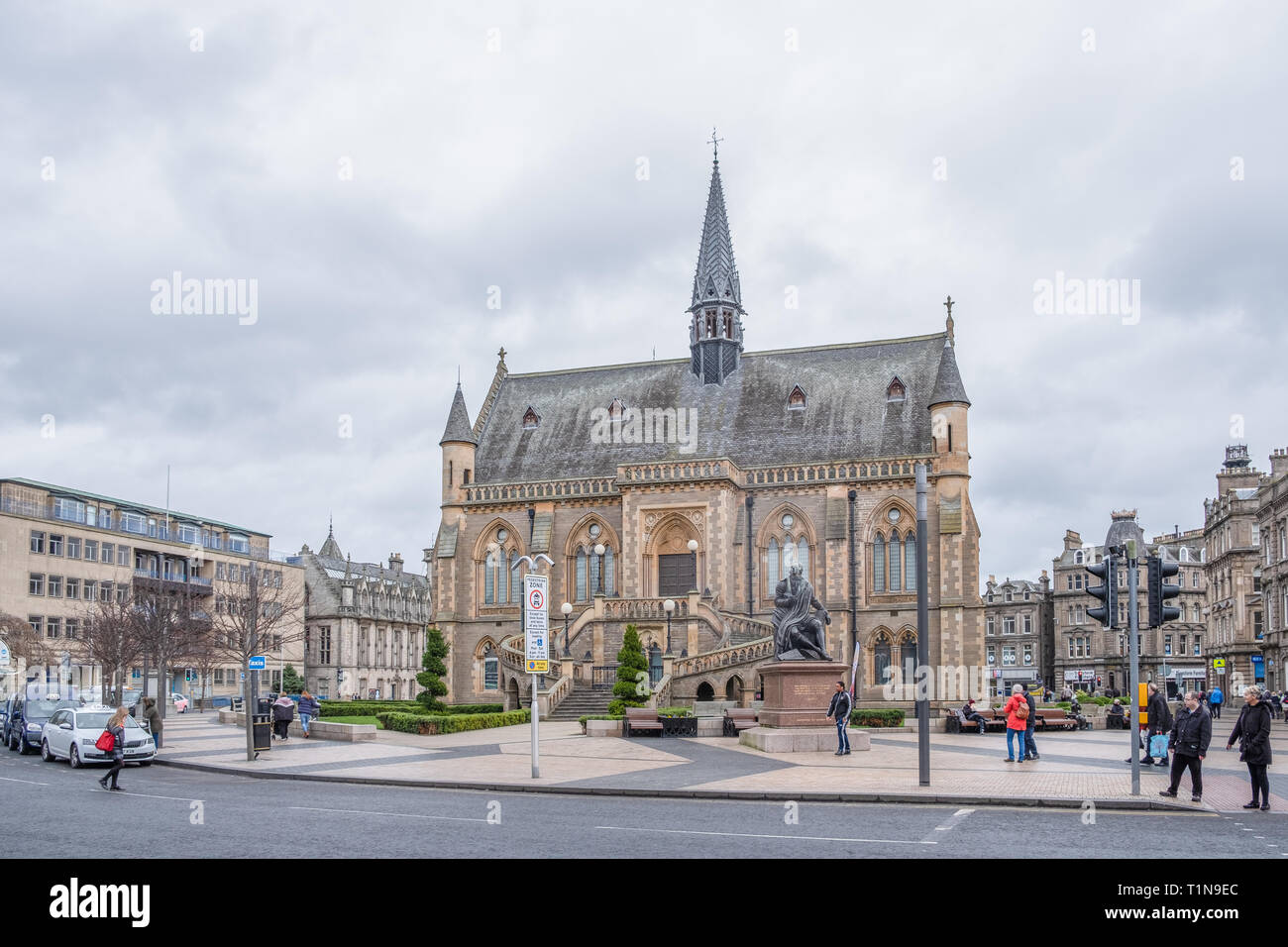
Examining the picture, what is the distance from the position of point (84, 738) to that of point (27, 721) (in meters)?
4.47

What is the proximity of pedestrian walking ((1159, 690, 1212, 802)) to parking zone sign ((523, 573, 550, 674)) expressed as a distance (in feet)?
38.3

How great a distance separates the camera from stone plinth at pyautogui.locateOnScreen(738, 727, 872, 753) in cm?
2817

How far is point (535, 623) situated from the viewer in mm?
23938

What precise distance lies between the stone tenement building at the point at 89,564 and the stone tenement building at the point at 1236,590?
5228 centimetres

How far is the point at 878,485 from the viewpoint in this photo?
49.6m

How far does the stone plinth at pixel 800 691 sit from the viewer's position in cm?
2912

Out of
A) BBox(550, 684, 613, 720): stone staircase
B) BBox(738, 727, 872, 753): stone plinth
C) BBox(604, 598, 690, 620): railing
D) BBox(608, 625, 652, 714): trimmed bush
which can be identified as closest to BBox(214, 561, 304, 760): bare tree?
BBox(550, 684, 613, 720): stone staircase

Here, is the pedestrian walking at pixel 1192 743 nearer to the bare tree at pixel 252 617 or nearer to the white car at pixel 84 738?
the bare tree at pixel 252 617

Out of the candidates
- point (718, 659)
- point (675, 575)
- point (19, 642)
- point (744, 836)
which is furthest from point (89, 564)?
point (744, 836)

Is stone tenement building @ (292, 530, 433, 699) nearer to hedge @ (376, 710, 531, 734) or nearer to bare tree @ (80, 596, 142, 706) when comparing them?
bare tree @ (80, 596, 142, 706)

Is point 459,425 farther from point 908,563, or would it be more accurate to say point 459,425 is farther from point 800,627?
point 800,627

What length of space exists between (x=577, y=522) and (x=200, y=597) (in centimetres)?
3537
